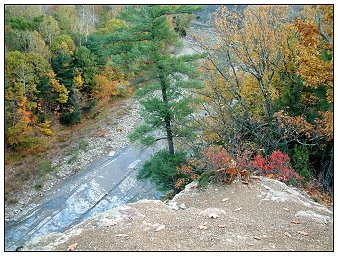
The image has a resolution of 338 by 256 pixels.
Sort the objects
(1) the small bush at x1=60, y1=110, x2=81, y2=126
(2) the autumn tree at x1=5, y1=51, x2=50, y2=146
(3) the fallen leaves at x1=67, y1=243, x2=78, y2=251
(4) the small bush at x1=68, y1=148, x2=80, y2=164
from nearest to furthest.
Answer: (3) the fallen leaves at x1=67, y1=243, x2=78, y2=251, (2) the autumn tree at x1=5, y1=51, x2=50, y2=146, (1) the small bush at x1=60, y1=110, x2=81, y2=126, (4) the small bush at x1=68, y1=148, x2=80, y2=164

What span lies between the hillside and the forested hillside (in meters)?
2.06

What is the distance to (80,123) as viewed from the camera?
24.2 meters

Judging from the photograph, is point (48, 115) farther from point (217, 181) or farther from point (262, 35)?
point (262, 35)

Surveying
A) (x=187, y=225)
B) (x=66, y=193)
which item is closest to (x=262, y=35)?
(x=187, y=225)

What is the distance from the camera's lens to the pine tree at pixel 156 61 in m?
16.2

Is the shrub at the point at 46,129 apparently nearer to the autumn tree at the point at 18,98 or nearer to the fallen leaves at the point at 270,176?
the autumn tree at the point at 18,98

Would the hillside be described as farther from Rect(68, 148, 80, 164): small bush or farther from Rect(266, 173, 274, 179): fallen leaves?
Rect(68, 148, 80, 164): small bush

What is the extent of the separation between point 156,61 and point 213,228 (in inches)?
354

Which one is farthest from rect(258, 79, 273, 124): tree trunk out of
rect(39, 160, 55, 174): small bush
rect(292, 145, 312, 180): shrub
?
rect(39, 160, 55, 174): small bush

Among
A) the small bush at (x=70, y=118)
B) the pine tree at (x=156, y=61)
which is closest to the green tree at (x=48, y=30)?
the small bush at (x=70, y=118)

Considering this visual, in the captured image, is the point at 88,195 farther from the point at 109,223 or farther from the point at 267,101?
the point at 109,223

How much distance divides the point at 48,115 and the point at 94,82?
29.4 feet

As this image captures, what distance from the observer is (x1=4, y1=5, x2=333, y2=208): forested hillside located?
44.9ft

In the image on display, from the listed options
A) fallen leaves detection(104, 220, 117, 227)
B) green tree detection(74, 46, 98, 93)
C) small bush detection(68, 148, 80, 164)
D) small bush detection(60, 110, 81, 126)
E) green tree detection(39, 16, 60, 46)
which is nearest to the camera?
fallen leaves detection(104, 220, 117, 227)
